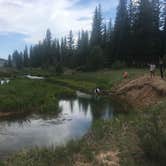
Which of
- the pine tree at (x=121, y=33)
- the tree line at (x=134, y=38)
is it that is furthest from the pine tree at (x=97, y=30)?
the pine tree at (x=121, y=33)

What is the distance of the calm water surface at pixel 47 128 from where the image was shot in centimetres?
1432

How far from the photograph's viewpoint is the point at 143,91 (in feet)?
99.6

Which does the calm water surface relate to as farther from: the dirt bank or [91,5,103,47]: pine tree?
[91,5,103,47]: pine tree

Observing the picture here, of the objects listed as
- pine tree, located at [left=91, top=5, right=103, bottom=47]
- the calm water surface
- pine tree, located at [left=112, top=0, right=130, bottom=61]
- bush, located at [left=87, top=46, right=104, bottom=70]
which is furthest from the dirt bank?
pine tree, located at [left=91, top=5, right=103, bottom=47]

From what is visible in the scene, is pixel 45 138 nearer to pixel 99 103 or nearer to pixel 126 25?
pixel 99 103

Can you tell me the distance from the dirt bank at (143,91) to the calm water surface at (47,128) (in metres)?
3.87

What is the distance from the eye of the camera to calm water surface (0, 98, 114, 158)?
14.3 meters

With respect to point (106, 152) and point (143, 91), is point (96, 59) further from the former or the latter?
point (106, 152)

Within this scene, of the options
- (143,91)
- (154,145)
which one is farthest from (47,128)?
(143,91)

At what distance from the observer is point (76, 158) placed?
9695mm

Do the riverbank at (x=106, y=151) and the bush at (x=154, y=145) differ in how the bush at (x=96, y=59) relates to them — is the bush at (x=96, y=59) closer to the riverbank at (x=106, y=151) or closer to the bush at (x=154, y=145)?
the riverbank at (x=106, y=151)

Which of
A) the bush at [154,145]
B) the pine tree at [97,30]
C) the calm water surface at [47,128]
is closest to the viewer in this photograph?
the bush at [154,145]

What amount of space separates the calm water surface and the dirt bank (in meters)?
3.87

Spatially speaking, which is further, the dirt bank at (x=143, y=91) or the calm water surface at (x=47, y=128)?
the dirt bank at (x=143, y=91)
